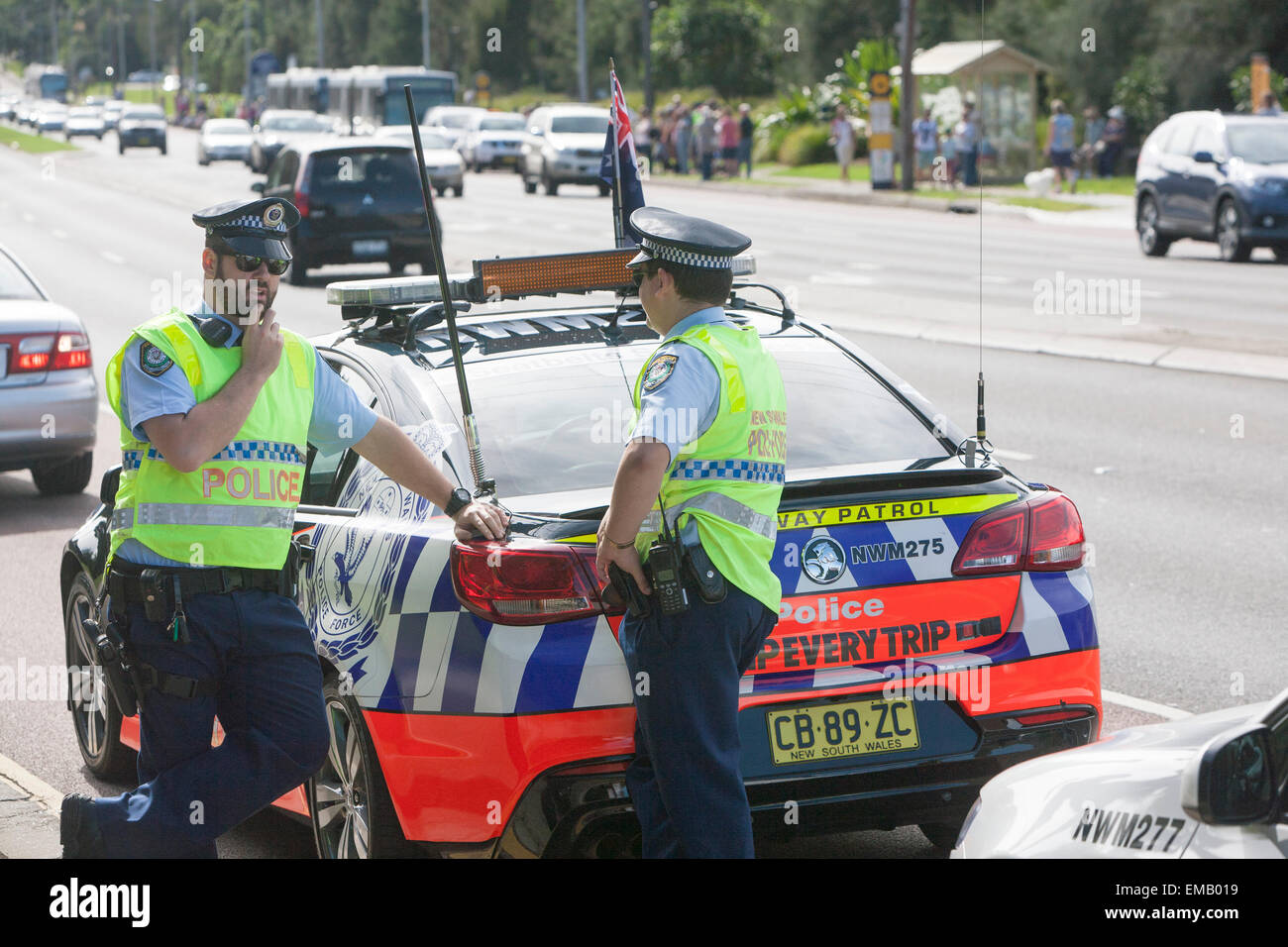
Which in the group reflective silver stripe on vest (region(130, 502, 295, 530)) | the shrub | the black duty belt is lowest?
the black duty belt

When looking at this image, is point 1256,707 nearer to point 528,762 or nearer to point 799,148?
point 528,762

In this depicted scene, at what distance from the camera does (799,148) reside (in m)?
52.6

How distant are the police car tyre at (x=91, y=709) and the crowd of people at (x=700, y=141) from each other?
1609 inches

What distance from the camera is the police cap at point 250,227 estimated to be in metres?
4.05

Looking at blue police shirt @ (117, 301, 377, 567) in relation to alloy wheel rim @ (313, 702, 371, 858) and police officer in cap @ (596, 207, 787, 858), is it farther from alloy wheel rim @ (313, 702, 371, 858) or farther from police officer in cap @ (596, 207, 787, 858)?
police officer in cap @ (596, 207, 787, 858)

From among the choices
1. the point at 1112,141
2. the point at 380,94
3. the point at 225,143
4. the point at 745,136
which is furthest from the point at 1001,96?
the point at 225,143

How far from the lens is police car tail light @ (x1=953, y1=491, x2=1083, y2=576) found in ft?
14.8

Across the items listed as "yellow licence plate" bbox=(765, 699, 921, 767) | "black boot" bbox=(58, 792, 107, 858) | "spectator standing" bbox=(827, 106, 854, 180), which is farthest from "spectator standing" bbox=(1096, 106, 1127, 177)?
"black boot" bbox=(58, 792, 107, 858)

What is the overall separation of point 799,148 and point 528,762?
49697 mm

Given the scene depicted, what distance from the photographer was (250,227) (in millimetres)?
4062

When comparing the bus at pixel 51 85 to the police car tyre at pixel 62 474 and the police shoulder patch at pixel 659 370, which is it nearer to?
the police car tyre at pixel 62 474

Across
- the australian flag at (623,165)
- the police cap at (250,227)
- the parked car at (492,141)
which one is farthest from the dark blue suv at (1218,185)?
the parked car at (492,141)

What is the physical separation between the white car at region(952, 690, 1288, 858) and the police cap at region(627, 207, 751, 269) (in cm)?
127

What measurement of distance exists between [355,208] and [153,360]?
2034 cm
